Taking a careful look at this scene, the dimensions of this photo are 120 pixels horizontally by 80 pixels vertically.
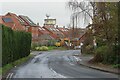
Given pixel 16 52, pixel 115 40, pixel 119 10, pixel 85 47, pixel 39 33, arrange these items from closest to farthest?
pixel 119 10 → pixel 115 40 → pixel 16 52 → pixel 85 47 → pixel 39 33

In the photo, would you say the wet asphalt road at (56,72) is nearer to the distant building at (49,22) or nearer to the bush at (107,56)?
the bush at (107,56)

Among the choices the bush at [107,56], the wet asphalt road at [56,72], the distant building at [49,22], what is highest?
the distant building at [49,22]

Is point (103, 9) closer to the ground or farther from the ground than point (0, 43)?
farther from the ground

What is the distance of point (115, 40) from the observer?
28.0 m

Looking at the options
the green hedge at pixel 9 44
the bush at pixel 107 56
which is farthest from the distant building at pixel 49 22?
the bush at pixel 107 56

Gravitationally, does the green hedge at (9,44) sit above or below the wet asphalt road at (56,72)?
above

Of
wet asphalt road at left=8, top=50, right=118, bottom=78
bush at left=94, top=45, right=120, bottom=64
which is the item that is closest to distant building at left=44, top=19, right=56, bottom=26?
bush at left=94, top=45, right=120, bottom=64

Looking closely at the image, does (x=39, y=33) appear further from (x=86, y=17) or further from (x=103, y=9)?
(x=103, y=9)

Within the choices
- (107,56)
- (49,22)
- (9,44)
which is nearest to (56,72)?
(107,56)

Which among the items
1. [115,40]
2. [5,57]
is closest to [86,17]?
[115,40]

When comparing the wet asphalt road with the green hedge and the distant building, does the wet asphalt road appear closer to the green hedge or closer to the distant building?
the green hedge

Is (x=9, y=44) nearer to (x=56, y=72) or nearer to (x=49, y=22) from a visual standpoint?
(x=56, y=72)

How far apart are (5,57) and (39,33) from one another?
99.8 metres

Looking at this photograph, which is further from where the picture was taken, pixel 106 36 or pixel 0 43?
pixel 106 36
